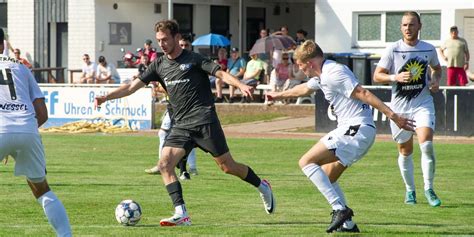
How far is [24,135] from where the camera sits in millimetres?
9875

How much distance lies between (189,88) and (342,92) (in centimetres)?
188

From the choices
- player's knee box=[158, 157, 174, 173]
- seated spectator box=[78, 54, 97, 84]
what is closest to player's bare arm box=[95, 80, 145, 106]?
player's knee box=[158, 157, 174, 173]

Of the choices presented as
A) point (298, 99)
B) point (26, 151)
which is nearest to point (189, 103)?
point (26, 151)

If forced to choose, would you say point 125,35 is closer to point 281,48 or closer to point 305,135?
point 281,48

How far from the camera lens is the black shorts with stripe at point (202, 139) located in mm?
12531

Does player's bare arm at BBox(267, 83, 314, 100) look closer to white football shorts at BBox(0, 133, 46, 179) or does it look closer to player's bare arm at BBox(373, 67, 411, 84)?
player's bare arm at BBox(373, 67, 411, 84)

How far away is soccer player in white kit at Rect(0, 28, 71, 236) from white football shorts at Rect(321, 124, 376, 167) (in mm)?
3012

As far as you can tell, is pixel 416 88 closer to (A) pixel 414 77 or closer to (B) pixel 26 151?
(A) pixel 414 77

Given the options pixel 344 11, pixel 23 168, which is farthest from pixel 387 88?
pixel 23 168

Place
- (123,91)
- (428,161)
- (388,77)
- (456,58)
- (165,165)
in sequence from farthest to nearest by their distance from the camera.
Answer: (456,58)
(428,161)
(388,77)
(123,91)
(165,165)

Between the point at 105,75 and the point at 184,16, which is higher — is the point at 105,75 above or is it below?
below

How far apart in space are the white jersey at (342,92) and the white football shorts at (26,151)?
314 centimetres

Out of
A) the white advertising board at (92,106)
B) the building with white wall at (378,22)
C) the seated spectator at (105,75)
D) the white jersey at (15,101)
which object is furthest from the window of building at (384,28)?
the white jersey at (15,101)

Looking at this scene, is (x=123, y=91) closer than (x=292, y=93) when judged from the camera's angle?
No
